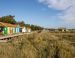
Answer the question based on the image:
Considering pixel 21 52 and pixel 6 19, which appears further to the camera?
pixel 6 19

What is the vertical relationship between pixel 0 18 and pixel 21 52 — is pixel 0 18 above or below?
above

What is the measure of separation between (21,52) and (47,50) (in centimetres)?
219

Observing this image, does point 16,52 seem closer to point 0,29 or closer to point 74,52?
point 74,52

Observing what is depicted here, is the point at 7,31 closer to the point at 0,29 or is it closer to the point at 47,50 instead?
the point at 0,29

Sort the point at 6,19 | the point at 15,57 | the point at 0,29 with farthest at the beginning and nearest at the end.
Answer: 1. the point at 6,19
2. the point at 0,29
3. the point at 15,57

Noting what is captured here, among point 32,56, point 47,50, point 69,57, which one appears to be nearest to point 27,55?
A: point 32,56

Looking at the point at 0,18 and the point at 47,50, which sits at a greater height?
the point at 0,18

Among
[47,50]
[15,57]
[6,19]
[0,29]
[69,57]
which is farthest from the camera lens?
[6,19]

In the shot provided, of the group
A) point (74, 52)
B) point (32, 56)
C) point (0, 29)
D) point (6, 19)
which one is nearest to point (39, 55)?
point (32, 56)

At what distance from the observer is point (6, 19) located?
8131 centimetres

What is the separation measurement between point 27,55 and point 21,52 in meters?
0.68

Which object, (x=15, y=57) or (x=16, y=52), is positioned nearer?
(x=15, y=57)

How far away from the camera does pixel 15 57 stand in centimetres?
1175

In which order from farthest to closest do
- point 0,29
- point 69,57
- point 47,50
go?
point 0,29 < point 47,50 < point 69,57
